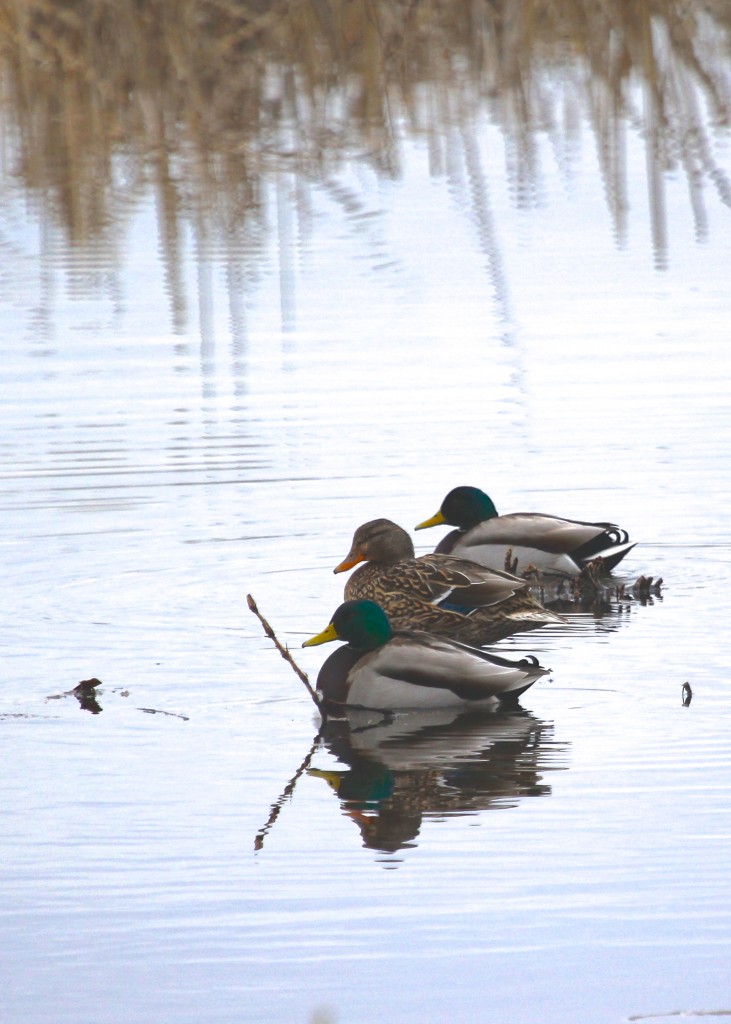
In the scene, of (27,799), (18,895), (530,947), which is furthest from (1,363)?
(530,947)

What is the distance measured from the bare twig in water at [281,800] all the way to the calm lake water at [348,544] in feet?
0.05

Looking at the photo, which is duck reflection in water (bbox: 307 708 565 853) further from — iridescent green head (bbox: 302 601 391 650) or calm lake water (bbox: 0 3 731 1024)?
iridescent green head (bbox: 302 601 391 650)

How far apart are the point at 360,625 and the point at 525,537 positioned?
2.13 m

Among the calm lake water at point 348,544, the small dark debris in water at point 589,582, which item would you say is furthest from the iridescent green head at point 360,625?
the small dark debris in water at point 589,582

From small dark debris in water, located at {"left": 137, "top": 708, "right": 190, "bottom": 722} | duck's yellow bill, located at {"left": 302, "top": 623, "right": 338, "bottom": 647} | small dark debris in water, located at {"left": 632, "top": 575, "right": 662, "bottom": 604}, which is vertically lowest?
small dark debris in water, located at {"left": 137, "top": 708, "right": 190, "bottom": 722}

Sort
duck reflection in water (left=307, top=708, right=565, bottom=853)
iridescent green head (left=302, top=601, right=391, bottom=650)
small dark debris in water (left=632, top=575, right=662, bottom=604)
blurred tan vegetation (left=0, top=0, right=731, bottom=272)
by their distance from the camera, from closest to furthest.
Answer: duck reflection in water (left=307, top=708, right=565, bottom=853) → iridescent green head (left=302, top=601, right=391, bottom=650) → small dark debris in water (left=632, top=575, right=662, bottom=604) → blurred tan vegetation (left=0, top=0, right=731, bottom=272)

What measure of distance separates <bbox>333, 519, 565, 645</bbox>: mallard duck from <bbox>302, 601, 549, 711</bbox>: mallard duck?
1060 mm

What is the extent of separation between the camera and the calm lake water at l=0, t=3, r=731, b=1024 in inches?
188

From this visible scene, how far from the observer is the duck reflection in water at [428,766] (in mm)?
5770

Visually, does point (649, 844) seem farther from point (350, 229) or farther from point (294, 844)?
point (350, 229)

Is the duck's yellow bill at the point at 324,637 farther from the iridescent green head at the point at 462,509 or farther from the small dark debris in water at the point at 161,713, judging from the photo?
the iridescent green head at the point at 462,509

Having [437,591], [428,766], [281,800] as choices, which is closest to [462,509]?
[437,591]

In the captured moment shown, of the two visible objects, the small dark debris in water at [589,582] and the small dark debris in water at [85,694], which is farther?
the small dark debris in water at [589,582]

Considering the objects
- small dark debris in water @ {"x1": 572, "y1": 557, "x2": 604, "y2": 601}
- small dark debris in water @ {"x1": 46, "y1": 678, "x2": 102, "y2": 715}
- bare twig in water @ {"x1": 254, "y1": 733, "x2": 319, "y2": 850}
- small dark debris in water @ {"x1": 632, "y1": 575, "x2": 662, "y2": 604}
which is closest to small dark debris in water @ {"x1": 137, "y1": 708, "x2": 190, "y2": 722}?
small dark debris in water @ {"x1": 46, "y1": 678, "x2": 102, "y2": 715}
